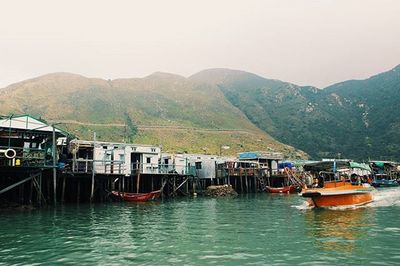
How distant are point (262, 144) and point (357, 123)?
240 feet

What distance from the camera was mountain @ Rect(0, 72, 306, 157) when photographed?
120 m

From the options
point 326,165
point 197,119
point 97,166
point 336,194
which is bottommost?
point 336,194

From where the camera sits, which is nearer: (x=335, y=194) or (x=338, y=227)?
(x=338, y=227)

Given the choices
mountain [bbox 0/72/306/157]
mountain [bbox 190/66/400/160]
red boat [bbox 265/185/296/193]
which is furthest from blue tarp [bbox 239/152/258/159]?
mountain [bbox 190/66/400/160]

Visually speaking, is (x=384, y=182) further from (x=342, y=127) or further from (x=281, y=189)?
(x=342, y=127)

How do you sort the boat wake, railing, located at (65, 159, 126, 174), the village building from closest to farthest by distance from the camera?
the boat wake < railing, located at (65, 159, 126, 174) < the village building

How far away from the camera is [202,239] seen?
18406mm

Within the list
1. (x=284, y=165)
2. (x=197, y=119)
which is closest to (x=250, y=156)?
(x=284, y=165)

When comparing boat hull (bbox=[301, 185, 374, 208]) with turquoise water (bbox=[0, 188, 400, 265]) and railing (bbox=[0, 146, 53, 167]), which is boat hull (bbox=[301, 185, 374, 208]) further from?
railing (bbox=[0, 146, 53, 167])

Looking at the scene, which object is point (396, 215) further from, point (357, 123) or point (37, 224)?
point (357, 123)

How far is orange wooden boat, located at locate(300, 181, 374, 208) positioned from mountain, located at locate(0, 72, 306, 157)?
74.7 m

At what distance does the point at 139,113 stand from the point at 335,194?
118308 millimetres

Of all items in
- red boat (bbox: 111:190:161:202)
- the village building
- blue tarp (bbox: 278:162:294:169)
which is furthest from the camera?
blue tarp (bbox: 278:162:294:169)

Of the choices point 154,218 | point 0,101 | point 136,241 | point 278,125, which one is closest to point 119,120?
point 0,101
